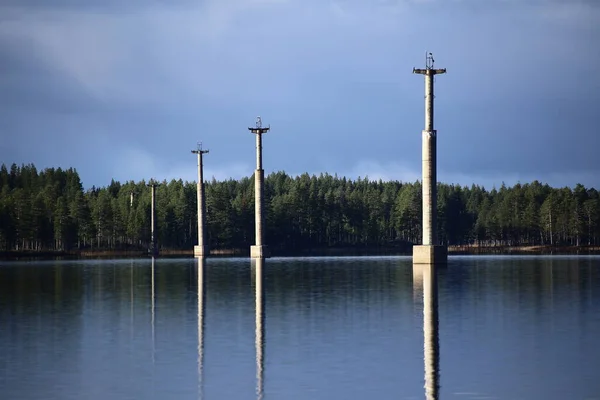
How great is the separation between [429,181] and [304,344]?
71.4 meters

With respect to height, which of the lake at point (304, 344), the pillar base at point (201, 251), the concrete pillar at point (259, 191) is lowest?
the lake at point (304, 344)

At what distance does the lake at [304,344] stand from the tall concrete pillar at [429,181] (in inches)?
1631

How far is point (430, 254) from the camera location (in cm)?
10069

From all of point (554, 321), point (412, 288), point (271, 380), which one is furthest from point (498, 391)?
point (412, 288)

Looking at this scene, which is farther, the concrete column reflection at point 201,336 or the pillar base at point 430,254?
the pillar base at point 430,254

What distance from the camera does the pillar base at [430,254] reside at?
10062 centimetres

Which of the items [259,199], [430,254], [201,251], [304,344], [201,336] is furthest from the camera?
[201,251]

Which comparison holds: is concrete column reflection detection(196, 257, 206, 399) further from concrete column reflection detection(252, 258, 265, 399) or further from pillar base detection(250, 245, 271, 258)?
pillar base detection(250, 245, 271, 258)

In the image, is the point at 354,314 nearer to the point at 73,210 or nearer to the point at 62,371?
the point at 62,371

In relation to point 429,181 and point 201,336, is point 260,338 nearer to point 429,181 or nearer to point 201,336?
point 201,336

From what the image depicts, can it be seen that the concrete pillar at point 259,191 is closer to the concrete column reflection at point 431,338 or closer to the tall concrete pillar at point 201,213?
the tall concrete pillar at point 201,213

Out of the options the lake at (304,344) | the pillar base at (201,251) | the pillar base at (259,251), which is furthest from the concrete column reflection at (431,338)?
the pillar base at (201,251)

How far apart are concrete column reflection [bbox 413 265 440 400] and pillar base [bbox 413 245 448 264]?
33.6 m

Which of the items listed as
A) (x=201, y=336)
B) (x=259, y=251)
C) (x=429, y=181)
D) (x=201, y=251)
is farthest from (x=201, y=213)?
(x=201, y=336)
